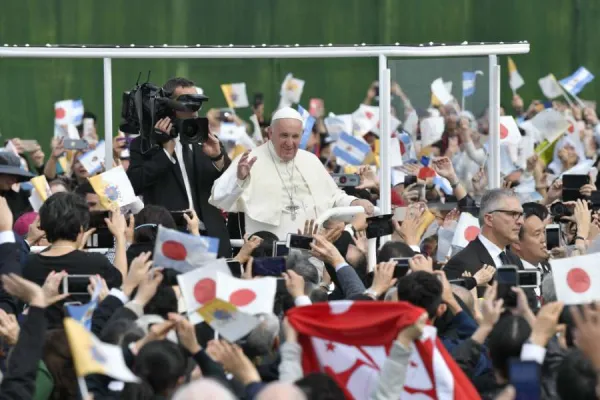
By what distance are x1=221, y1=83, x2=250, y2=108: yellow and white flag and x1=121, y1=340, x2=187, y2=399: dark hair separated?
10862mm

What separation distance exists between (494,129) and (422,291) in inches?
204

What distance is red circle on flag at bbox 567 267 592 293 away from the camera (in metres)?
7.81

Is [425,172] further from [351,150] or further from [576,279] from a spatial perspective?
[576,279]

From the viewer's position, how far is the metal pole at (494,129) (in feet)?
41.1

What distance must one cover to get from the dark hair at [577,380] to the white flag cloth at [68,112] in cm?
1302

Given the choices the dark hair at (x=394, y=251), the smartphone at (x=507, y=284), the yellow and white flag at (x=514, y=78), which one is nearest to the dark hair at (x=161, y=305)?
the smartphone at (x=507, y=284)

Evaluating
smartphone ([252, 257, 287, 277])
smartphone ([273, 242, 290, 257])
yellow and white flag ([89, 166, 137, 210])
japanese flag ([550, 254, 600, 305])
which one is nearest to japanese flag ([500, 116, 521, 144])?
yellow and white flag ([89, 166, 137, 210])

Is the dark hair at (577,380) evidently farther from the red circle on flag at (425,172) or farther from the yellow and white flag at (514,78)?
the yellow and white flag at (514,78)

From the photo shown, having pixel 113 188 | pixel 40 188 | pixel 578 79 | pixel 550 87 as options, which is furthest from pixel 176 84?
pixel 550 87

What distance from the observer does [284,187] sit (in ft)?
38.7

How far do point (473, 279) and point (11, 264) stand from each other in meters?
2.72

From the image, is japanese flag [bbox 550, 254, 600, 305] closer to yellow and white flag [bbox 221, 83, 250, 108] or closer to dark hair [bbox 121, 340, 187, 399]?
dark hair [bbox 121, 340, 187, 399]

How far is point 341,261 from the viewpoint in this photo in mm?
8875

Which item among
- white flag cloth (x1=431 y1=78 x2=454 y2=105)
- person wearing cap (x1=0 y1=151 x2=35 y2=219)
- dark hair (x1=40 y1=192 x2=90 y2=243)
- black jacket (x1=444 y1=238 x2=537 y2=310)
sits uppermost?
white flag cloth (x1=431 y1=78 x2=454 y2=105)
